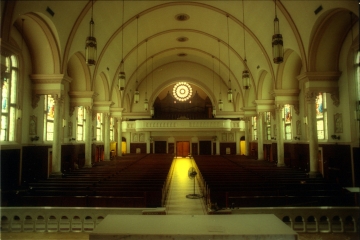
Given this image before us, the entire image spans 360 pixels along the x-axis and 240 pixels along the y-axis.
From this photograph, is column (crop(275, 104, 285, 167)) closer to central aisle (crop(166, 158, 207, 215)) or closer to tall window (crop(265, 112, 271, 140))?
tall window (crop(265, 112, 271, 140))

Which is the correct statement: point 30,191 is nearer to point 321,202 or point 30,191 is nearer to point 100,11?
point 321,202

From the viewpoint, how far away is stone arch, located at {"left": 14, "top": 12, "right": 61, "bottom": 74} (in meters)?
10.9

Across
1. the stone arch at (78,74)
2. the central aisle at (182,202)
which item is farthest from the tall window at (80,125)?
the central aisle at (182,202)

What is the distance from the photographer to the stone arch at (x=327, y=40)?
34.1 feet

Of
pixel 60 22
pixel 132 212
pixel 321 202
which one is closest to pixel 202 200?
pixel 321 202

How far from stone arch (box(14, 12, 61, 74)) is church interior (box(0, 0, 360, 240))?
5 centimetres

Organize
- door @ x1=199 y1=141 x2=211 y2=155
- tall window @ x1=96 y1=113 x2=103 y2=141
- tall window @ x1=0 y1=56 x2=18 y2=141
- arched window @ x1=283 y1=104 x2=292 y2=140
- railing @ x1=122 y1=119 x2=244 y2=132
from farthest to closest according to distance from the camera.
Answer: door @ x1=199 y1=141 x2=211 y2=155, railing @ x1=122 y1=119 x2=244 y2=132, tall window @ x1=96 y1=113 x2=103 y2=141, arched window @ x1=283 y1=104 x2=292 y2=140, tall window @ x1=0 y1=56 x2=18 y2=141

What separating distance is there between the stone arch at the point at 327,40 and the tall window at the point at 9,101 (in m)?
12.7

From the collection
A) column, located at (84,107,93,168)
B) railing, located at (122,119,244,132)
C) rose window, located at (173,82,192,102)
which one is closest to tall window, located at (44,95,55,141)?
column, located at (84,107,93,168)

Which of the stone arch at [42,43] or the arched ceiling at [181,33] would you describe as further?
the arched ceiling at [181,33]

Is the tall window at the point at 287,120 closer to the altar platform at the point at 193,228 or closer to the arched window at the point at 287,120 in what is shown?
the arched window at the point at 287,120

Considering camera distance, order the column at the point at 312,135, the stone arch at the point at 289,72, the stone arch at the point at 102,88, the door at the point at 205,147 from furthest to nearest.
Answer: the door at the point at 205,147
the stone arch at the point at 102,88
the stone arch at the point at 289,72
the column at the point at 312,135

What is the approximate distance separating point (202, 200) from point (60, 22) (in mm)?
9158

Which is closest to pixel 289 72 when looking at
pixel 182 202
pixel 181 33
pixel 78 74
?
pixel 181 33
